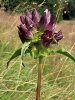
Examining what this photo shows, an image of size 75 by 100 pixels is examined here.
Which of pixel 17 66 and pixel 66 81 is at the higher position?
pixel 17 66

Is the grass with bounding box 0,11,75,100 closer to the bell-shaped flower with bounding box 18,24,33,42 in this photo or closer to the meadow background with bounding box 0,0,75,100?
the meadow background with bounding box 0,0,75,100

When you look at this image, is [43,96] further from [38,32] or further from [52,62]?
[38,32]

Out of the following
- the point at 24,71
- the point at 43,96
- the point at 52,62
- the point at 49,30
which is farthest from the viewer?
the point at 52,62

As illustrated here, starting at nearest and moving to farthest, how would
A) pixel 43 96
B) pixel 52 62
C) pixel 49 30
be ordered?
pixel 49 30, pixel 43 96, pixel 52 62

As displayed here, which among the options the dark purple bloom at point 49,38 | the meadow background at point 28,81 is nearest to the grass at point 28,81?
the meadow background at point 28,81

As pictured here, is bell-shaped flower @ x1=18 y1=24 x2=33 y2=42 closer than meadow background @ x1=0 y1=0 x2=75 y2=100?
Yes

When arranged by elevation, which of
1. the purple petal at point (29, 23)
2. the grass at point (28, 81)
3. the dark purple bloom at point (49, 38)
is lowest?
the grass at point (28, 81)

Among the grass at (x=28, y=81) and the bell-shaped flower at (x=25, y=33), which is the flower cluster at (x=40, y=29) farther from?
the grass at (x=28, y=81)

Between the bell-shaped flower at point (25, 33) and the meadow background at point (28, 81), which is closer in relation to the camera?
the bell-shaped flower at point (25, 33)

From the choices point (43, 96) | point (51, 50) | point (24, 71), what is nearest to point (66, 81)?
point (24, 71)

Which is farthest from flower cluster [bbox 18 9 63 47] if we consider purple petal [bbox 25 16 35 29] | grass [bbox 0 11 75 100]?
grass [bbox 0 11 75 100]

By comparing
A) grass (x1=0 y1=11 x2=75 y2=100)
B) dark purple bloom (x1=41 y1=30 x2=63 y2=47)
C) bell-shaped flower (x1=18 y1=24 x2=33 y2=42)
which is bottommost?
grass (x1=0 y1=11 x2=75 y2=100)
